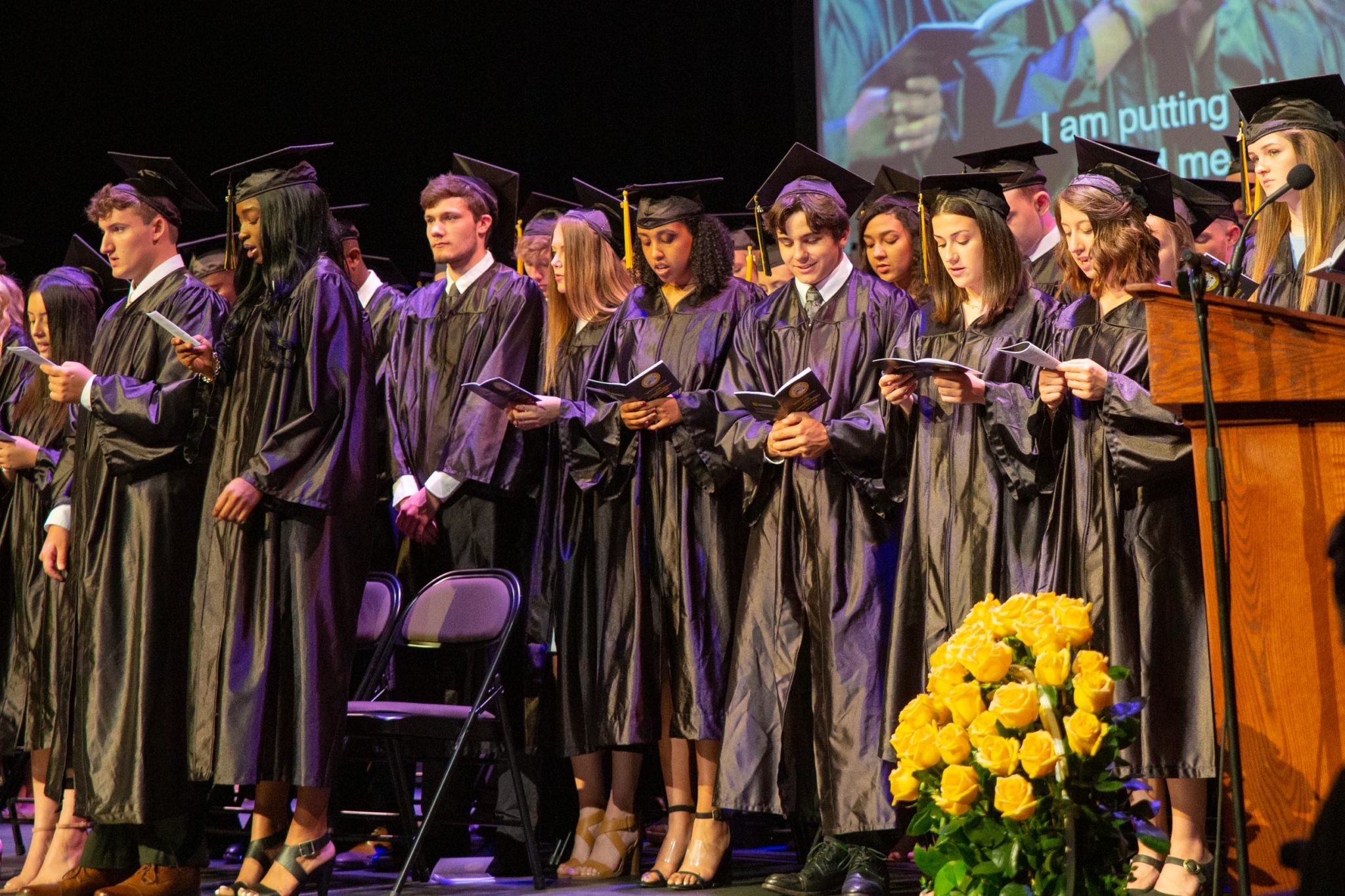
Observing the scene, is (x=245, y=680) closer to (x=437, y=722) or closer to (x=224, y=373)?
(x=437, y=722)

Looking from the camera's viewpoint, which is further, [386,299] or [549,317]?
[386,299]

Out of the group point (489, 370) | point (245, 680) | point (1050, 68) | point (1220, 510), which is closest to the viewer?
point (1220, 510)

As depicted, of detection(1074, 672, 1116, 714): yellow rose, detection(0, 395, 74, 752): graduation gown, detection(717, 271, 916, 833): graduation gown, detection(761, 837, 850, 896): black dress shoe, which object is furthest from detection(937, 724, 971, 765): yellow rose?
detection(0, 395, 74, 752): graduation gown

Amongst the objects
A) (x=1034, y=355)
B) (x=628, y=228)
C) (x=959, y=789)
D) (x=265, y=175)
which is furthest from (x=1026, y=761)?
(x=628, y=228)

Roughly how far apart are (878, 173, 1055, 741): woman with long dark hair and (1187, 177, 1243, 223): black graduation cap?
1.27m

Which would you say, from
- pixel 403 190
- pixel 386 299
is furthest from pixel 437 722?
pixel 403 190

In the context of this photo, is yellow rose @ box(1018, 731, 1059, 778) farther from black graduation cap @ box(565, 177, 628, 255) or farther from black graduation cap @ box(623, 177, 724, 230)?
black graduation cap @ box(565, 177, 628, 255)

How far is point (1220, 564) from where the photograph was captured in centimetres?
281

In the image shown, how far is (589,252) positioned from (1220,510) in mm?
3321

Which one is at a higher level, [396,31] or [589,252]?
[396,31]

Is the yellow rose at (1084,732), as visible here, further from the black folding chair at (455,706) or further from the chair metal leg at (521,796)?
the chair metal leg at (521,796)

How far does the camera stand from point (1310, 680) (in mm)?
2996

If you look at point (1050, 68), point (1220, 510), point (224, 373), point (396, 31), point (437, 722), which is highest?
point (396, 31)

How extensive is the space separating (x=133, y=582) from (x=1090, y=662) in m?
2.99
